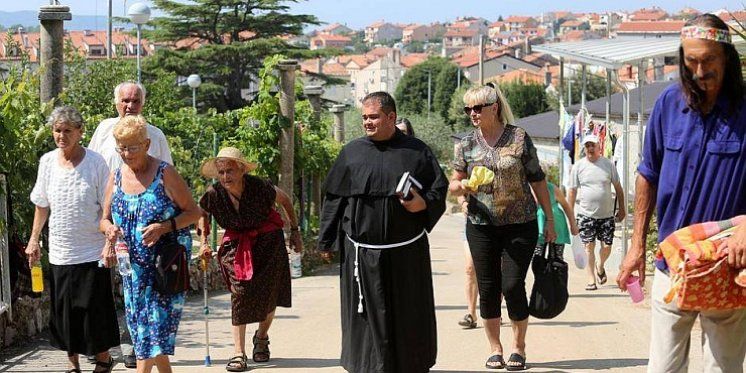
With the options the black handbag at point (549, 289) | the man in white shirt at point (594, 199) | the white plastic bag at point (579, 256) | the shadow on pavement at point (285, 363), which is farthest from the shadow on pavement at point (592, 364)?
the man in white shirt at point (594, 199)

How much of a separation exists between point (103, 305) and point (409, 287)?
1942 mm

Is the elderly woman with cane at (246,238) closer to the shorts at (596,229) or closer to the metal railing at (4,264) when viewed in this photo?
the metal railing at (4,264)

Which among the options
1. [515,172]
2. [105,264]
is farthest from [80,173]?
[515,172]

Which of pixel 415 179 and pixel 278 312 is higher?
pixel 415 179

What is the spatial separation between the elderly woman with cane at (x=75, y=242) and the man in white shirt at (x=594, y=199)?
20.1 ft

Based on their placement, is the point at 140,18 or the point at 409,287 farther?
the point at 140,18

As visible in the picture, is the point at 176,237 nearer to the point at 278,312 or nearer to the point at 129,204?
the point at 129,204

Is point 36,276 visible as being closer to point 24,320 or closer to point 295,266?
point 24,320

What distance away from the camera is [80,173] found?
7.66 m

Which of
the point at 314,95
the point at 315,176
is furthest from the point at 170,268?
the point at 314,95

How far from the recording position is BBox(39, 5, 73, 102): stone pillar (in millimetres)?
10117

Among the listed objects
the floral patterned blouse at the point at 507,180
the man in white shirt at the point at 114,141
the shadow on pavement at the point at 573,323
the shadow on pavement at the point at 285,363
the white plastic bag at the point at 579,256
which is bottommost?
the shadow on pavement at the point at 573,323

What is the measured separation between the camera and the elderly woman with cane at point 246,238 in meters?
8.44

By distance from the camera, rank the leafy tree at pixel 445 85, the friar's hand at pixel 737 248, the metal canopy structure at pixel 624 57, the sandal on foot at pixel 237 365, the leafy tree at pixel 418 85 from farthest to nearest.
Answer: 1. the leafy tree at pixel 418 85
2. the leafy tree at pixel 445 85
3. the metal canopy structure at pixel 624 57
4. the sandal on foot at pixel 237 365
5. the friar's hand at pixel 737 248
